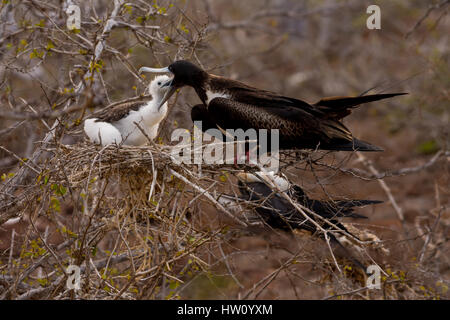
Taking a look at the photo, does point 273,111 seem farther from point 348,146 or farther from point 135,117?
point 135,117

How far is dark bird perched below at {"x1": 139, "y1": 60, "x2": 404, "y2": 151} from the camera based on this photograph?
4.53m

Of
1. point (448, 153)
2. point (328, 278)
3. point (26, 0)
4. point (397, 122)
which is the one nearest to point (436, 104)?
point (397, 122)

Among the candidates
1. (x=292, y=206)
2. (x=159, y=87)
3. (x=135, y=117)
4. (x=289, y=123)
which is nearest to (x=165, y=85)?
(x=159, y=87)

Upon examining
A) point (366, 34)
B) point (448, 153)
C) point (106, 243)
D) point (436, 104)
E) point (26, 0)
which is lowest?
point (106, 243)

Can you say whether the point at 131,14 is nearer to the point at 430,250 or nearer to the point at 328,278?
the point at 328,278

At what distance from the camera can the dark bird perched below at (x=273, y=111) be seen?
14.9 ft

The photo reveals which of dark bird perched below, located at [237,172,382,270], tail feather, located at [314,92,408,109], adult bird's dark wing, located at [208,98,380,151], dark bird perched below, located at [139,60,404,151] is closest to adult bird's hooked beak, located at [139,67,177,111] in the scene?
dark bird perched below, located at [139,60,404,151]

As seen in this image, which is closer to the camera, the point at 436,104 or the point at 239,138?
the point at 239,138

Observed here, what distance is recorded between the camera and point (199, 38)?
15.9 ft

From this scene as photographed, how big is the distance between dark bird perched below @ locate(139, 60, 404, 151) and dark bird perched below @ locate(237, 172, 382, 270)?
0.34m

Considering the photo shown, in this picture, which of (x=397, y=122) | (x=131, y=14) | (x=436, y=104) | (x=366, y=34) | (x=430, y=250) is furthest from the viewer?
(x=366, y=34)

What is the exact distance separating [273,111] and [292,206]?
67 centimetres

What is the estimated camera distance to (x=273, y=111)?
4.60 m

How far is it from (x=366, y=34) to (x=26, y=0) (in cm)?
1102
